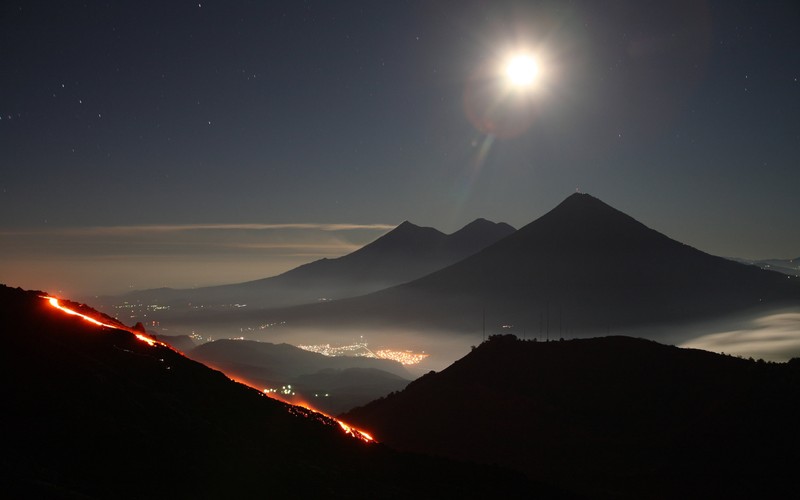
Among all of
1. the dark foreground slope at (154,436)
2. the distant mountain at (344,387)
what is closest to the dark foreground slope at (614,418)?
the dark foreground slope at (154,436)

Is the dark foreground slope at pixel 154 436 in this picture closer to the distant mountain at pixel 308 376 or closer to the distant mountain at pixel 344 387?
the distant mountain at pixel 344 387

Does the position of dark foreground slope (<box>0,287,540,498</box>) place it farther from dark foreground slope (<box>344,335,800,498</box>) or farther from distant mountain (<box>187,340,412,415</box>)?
distant mountain (<box>187,340,412,415</box>)

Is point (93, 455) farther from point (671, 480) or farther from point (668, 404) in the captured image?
point (668, 404)

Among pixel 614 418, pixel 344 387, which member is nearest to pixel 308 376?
pixel 344 387

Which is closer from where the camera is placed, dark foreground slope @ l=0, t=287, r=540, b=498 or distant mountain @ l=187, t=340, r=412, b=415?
dark foreground slope @ l=0, t=287, r=540, b=498

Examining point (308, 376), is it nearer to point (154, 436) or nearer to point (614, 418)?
point (614, 418)

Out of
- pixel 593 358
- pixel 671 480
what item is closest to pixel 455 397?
pixel 593 358

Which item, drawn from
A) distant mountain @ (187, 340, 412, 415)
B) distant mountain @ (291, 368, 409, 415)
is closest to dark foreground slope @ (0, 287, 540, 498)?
distant mountain @ (291, 368, 409, 415)
